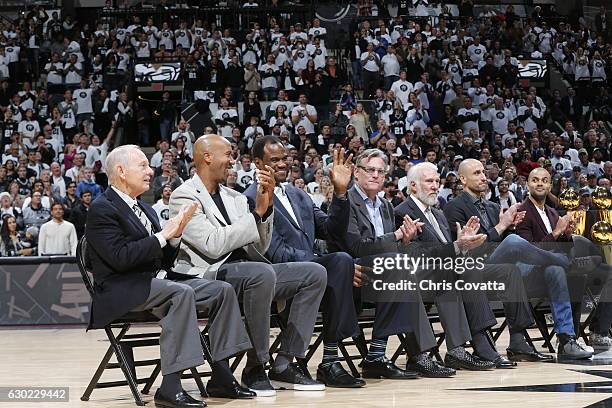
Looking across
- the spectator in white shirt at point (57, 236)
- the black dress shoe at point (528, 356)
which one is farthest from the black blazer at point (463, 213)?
the spectator in white shirt at point (57, 236)

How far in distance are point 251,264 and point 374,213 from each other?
52.9 inches

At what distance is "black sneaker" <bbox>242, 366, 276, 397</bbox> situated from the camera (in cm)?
584

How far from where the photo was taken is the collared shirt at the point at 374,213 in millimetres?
6965

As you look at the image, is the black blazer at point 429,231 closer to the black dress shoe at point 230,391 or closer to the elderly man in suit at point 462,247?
the elderly man in suit at point 462,247

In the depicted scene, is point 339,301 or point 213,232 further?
point 339,301

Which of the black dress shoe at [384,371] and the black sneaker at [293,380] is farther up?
the black sneaker at [293,380]

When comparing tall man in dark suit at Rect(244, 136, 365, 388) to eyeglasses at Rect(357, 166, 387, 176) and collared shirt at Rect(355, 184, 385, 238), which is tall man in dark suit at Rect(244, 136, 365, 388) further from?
eyeglasses at Rect(357, 166, 387, 176)

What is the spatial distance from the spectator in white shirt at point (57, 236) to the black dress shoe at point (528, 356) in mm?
6904

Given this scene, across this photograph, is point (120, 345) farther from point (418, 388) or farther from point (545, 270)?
point (545, 270)

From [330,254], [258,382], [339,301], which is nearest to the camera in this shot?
[258,382]

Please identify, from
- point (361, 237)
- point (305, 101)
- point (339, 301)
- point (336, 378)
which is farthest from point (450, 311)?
point (305, 101)

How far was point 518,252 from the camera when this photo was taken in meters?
7.52

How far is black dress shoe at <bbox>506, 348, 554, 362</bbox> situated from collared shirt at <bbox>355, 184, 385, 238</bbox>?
1486 mm

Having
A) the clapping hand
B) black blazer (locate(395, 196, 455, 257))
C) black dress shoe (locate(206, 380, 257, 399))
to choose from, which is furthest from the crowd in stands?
black dress shoe (locate(206, 380, 257, 399))
